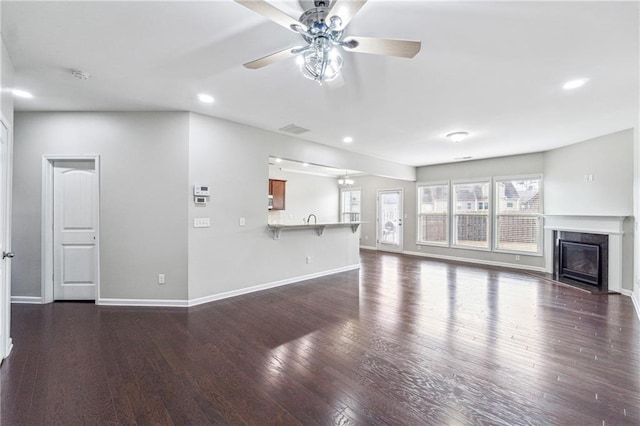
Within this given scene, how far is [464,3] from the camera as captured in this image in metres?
1.82

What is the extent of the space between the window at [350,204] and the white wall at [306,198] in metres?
0.19

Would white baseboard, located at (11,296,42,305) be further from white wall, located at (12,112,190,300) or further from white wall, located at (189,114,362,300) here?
white wall, located at (189,114,362,300)

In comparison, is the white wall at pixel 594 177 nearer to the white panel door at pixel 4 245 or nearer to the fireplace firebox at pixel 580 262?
the fireplace firebox at pixel 580 262

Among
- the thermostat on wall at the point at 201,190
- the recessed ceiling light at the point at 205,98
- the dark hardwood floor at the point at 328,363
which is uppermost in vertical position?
the recessed ceiling light at the point at 205,98

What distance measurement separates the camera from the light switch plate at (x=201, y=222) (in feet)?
12.8

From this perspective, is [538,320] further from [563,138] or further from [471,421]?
[563,138]

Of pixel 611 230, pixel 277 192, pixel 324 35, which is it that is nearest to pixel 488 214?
pixel 611 230

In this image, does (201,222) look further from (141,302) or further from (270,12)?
(270,12)

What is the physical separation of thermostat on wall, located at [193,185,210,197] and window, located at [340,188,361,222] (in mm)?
6735

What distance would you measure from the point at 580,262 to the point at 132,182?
7.70 m

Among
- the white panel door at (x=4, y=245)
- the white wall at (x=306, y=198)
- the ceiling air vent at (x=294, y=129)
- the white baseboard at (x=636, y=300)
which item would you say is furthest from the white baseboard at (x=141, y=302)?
the white baseboard at (x=636, y=300)

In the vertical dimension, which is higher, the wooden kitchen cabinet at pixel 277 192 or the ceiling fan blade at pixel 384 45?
the ceiling fan blade at pixel 384 45

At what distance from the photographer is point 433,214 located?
8.12 metres

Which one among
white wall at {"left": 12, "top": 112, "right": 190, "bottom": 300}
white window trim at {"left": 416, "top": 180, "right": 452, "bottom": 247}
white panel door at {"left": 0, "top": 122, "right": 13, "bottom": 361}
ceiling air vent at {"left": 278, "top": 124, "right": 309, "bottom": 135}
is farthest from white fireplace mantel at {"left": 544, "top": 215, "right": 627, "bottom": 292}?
white panel door at {"left": 0, "top": 122, "right": 13, "bottom": 361}
